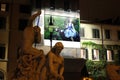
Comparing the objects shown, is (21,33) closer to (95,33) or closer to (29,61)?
(95,33)

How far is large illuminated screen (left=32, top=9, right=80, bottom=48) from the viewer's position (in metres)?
26.8

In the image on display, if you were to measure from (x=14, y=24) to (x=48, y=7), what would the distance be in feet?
11.4

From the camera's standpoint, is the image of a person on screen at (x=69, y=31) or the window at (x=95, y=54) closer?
the image of a person on screen at (x=69, y=31)

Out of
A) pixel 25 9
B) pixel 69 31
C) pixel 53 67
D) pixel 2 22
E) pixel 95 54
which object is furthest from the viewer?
pixel 95 54

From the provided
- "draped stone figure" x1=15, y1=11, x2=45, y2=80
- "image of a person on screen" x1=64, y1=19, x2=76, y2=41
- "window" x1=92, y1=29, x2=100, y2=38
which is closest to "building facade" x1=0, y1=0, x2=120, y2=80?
"window" x1=92, y1=29, x2=100, y2=38

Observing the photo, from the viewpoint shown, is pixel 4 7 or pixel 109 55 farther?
pixel 109 55

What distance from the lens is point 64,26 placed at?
2772cm

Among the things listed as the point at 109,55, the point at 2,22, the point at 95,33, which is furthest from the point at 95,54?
the point at 2,22

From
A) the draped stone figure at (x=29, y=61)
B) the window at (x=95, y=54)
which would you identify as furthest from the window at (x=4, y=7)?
the draped stone figure at (x=29, y=61)

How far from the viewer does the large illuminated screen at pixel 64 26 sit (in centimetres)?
2680

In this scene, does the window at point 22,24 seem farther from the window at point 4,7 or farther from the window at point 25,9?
the window at point 4,7

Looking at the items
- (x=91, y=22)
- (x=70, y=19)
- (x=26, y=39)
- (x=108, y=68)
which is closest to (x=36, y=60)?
(x=26, y=39)

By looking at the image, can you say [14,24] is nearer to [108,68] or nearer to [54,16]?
[54,16]

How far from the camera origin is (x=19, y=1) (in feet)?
93.7
